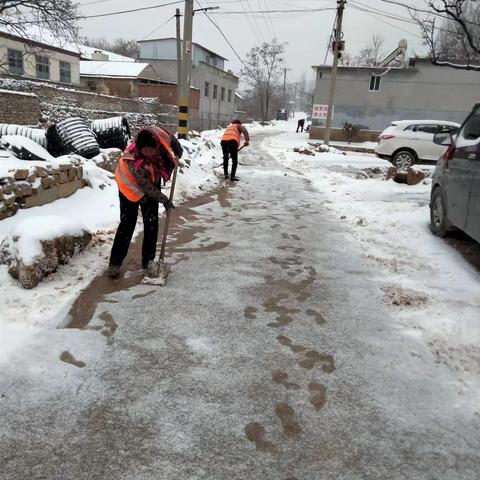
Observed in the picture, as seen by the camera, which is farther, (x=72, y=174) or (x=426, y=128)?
(x=426, y=128)

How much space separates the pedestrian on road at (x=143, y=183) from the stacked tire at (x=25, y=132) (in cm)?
397

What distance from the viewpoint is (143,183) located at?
12.5ft

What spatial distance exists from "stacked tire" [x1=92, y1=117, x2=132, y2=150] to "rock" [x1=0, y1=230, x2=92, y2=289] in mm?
4865

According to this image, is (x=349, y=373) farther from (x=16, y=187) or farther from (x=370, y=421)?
(x=16, y=187)

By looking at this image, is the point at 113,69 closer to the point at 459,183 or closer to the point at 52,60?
the point at 52,60

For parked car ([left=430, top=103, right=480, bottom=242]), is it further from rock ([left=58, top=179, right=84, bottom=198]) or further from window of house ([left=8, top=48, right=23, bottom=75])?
window of house ([left=8, top=48, right=23, bottom=75])

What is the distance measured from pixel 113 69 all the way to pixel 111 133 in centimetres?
2901

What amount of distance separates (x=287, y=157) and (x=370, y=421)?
49.5 feet

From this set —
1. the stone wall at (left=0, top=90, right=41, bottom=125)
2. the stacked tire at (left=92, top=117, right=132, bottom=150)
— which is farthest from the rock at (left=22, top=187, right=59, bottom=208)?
the stone wall at (left=0, top=90, right=41, bottom=125)

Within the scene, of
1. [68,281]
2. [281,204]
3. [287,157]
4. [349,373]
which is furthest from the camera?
[287,157]

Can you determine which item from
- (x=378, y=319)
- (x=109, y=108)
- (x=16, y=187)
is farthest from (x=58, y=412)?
(x=109, y=108)

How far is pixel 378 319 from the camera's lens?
3.51 metres

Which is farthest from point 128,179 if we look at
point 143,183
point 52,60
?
point 52,60

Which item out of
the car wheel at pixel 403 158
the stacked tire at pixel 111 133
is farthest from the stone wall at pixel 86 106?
the car wheel at pixel 403 158
